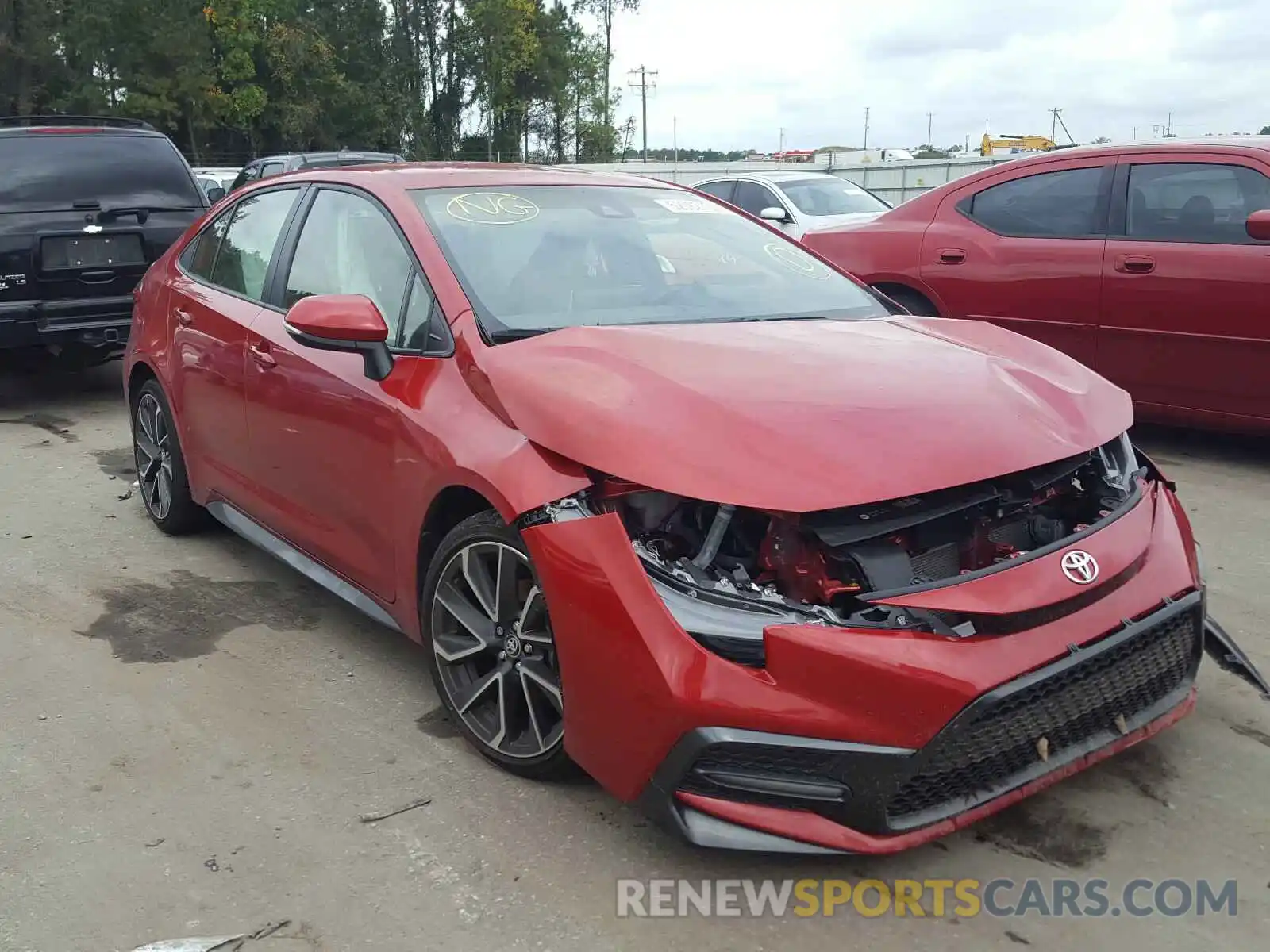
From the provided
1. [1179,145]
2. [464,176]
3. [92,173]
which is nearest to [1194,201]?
[1179,145]

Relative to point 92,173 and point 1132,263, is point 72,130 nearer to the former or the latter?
point 92,173

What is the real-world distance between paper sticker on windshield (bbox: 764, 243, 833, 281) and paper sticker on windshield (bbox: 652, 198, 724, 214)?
29 cm

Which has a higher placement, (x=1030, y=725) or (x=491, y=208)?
(x=491, y=208)

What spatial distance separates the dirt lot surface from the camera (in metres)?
2.52

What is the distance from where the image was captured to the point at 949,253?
6.81m

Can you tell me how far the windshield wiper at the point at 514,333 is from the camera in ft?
10.7

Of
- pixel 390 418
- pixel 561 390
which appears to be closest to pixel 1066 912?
pixel 561 390

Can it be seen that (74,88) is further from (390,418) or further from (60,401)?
(390,418)

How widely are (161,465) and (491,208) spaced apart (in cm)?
239

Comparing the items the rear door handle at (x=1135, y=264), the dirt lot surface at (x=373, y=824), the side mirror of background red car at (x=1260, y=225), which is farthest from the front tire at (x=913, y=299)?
the dirt lot surface at (x=373, y=824)

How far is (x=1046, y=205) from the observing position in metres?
6.50

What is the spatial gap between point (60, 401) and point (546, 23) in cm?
5907

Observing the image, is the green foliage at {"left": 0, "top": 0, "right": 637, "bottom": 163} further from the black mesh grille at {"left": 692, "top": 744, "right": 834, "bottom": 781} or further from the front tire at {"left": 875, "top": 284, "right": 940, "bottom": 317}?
the black mesh grille at {"left": 692, "top": 744, "right": 834, "bottom": 781}

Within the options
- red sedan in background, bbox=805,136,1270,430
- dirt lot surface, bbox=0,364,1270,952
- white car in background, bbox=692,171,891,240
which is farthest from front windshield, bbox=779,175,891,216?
dirt lot surface, bbox=0,364,1270,952
